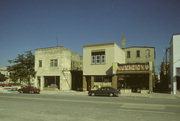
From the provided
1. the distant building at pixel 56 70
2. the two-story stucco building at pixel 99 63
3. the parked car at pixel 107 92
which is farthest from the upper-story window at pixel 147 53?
the parked car at pixel 107 92

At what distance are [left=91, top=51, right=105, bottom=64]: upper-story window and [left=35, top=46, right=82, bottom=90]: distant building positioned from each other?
25.5ft

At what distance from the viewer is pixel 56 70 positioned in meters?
38.3

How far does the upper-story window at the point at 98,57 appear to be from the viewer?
108 ft

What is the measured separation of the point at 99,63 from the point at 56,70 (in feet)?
36.7

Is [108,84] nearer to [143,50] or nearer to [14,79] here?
[143,50]

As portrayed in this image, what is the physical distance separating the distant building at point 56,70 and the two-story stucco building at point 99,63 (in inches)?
246

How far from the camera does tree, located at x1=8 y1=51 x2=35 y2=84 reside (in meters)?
40.2

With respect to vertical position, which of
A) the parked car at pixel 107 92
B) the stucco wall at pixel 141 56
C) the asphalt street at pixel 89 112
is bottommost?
the parked car at pixel 107 92

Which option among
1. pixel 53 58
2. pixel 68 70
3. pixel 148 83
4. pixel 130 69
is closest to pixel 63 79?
pixel 68 70

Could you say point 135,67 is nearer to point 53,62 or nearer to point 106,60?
point 106,60

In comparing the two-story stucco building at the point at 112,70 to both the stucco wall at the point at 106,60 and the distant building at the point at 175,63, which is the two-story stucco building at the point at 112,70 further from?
the distant building at the point at 175,63

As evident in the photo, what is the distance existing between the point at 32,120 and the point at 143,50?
39.5 m

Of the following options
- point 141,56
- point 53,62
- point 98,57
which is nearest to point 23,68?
point 53,62

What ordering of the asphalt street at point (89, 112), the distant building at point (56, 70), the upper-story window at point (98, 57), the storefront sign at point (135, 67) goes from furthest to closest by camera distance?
the distant building at point (56, 70)
the upper-story window at point (98, 57)
the storefront sign at point (135, 67)
the asphalt street at point (89, 112)
